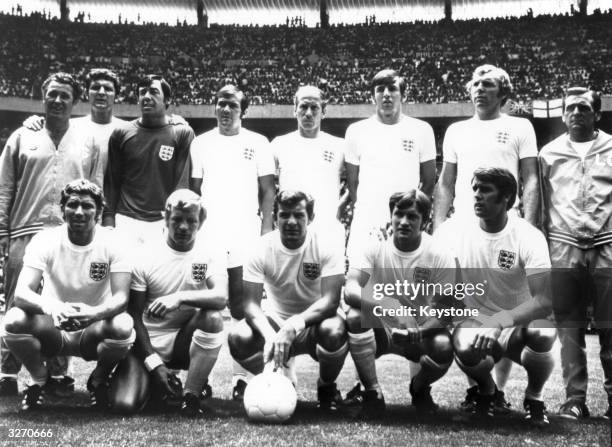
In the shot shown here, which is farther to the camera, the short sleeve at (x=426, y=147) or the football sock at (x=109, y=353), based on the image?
the short sleeve at (x=426, y=147)

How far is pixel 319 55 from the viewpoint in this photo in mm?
28688

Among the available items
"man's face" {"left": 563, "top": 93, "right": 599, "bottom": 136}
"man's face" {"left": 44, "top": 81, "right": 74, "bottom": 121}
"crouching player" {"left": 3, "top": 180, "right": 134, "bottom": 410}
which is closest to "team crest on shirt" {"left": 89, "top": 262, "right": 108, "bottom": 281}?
"crouching player" {"left": 3, "top": 180, "right": 134, "bottom": 410}

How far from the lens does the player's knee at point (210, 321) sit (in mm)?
4488

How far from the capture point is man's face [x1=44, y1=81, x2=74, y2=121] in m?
5.16

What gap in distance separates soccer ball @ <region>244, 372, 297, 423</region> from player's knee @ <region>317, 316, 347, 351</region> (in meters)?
0.47

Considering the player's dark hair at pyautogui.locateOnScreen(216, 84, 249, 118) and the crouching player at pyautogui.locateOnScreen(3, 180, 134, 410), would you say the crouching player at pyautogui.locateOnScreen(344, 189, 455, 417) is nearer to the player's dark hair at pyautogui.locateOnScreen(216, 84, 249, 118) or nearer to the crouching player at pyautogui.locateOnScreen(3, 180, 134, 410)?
the crouching player at pyautogui.locateOnScreen(3, 180, 134, 410)

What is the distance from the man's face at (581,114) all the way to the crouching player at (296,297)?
1.96 meters

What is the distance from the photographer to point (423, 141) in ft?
17.6

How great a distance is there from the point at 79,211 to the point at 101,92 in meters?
1.77

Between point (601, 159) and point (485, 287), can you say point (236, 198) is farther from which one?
point (601, 159)

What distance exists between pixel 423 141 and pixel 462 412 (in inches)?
85.5

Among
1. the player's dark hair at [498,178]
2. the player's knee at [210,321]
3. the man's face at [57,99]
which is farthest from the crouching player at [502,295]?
the man's face at [57,99]

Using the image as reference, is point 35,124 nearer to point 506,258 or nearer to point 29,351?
point 29,351

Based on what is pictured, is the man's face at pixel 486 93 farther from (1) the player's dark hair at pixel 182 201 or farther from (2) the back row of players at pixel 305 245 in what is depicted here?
(1) the player's dark hair at pixel 182 201
